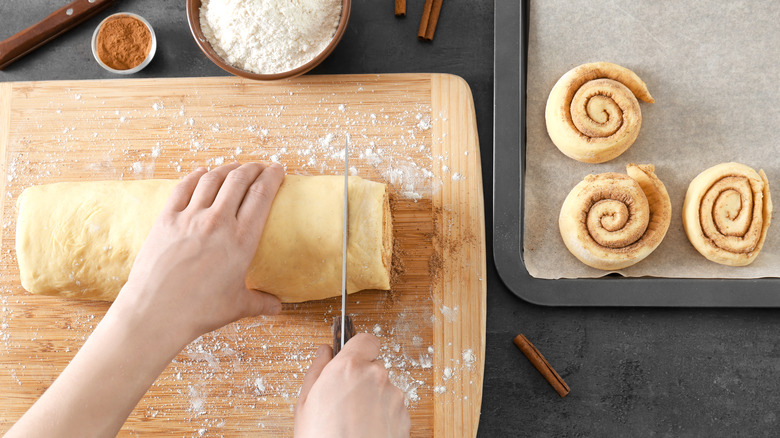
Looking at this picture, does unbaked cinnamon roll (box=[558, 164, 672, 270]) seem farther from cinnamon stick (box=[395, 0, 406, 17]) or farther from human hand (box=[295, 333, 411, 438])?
cinnamon stick (box=[395, 0, 406, 17])

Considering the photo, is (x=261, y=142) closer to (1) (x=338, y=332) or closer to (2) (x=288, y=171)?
(2) (x=288, y=171)

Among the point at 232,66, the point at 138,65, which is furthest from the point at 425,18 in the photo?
the point at 138,65

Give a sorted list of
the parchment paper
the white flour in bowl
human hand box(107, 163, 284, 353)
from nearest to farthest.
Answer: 1. human hand box(107, 163, 284, 353)
2. the white flour in bowl
3. the parchment paper

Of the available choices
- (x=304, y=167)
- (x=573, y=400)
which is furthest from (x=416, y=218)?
(x=573, y=400)

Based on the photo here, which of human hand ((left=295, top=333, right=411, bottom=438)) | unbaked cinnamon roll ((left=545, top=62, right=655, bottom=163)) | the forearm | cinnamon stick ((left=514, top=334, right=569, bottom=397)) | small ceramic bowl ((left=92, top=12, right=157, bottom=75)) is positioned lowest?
cinnamon stick ((left=514, top=334, right=569, bottom=397))

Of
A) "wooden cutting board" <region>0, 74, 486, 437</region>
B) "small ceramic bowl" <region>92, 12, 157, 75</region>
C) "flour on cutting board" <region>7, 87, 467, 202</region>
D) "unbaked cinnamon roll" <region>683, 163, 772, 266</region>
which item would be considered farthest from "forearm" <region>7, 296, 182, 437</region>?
"unbaked cinnamon roll" <region>683, 163, 772, 266</region>

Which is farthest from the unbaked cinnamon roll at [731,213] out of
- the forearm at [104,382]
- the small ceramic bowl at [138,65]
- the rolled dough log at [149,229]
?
the small ceramic bowl at [138,65]

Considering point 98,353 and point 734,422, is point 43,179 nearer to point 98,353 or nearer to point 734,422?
point 98,353
